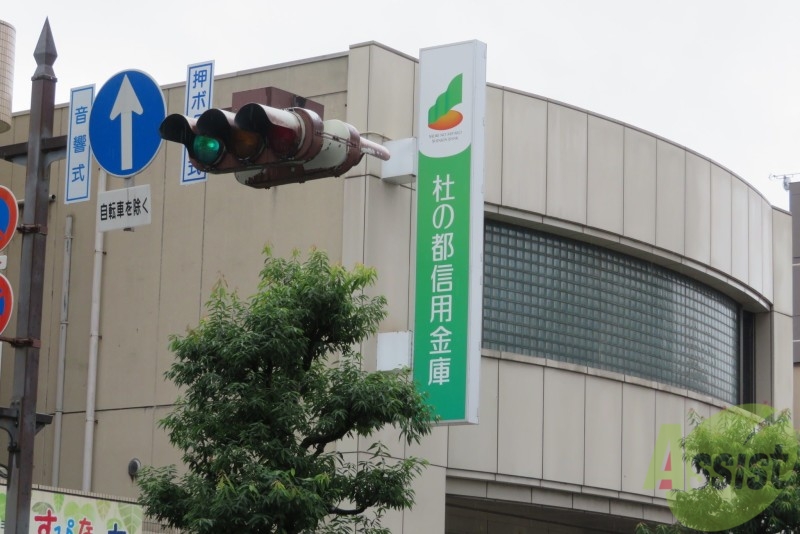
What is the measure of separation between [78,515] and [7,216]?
7.55 meters

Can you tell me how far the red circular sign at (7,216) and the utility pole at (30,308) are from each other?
4.2 inches

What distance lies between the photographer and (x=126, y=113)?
1242 centimetres

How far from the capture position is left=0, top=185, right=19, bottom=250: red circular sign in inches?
502

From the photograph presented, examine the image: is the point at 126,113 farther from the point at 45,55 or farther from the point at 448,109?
the point at 448,109

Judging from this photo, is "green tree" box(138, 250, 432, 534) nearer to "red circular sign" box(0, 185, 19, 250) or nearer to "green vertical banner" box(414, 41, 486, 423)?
"red circular sign" box(0, 185, 19, 250)

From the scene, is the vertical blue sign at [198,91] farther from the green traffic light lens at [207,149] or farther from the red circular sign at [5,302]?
the green traffic light lens at [207,149]

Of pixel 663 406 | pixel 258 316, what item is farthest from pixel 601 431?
pixel 258 316

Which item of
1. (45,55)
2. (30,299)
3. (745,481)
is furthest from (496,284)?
(30,299)

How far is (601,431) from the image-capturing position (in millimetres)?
25594

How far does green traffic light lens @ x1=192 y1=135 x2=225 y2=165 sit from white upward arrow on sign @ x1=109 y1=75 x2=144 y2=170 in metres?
2.33

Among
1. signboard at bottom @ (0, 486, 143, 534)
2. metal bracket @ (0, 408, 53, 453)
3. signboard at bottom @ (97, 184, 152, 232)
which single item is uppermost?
signboard at bottom @ (97, 184, 152, 232)

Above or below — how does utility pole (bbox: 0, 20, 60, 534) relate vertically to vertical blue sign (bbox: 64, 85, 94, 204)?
below

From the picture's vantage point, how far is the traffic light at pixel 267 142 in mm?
9828

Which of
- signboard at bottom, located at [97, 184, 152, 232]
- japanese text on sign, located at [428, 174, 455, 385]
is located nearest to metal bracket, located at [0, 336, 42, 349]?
signboard at bottom, located at [97, 184, 152, 232]
